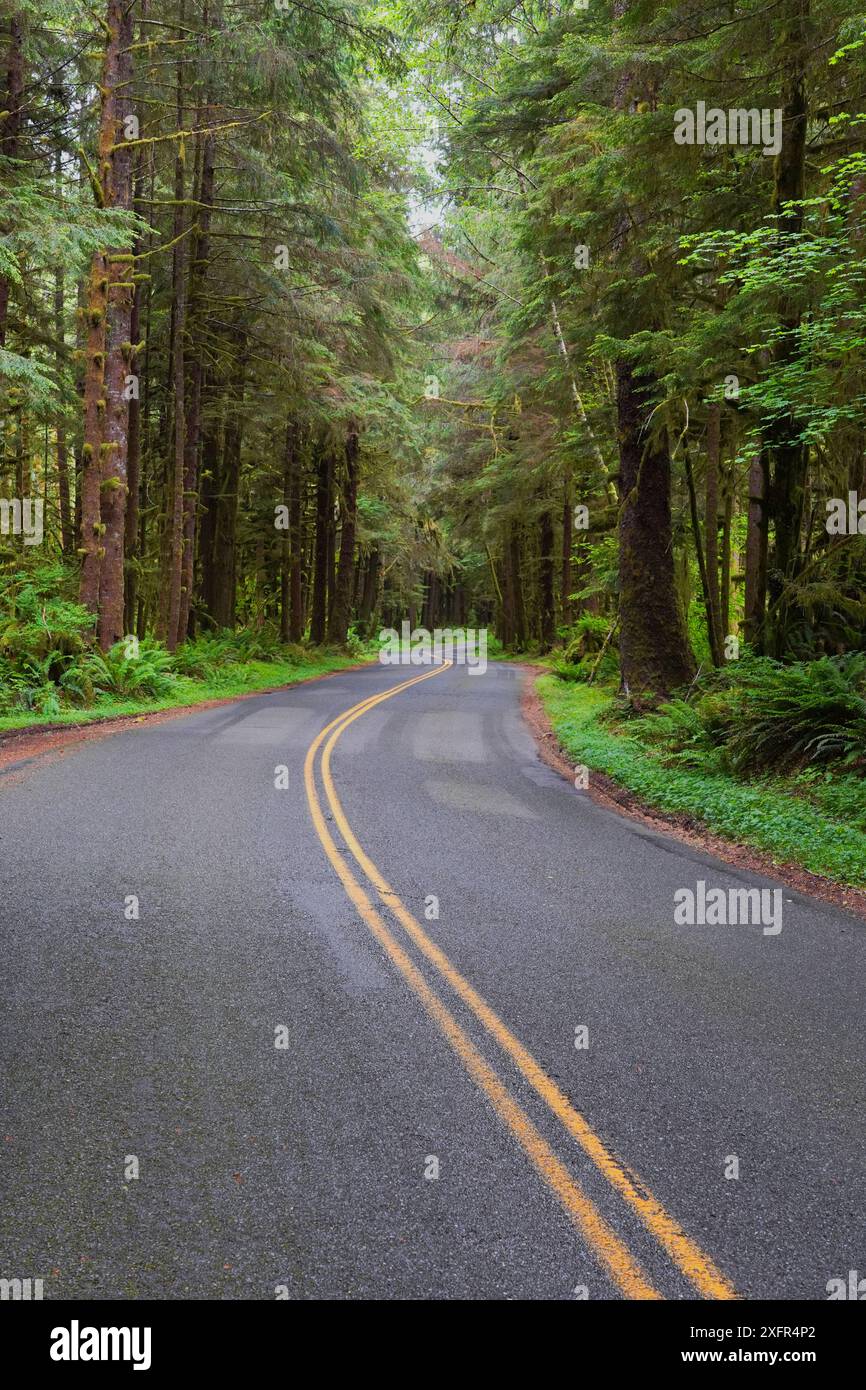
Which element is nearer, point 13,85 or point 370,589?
point 13,85

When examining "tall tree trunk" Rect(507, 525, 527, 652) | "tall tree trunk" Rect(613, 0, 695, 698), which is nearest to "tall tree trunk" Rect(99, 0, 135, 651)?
"tall tree trunk" Rect(613, 0, 695, 698)

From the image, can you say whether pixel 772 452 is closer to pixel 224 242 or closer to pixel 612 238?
pixel 612 238

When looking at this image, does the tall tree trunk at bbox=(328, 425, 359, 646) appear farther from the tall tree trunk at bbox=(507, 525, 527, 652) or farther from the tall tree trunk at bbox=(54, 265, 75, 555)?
the tall tree trunk at bbox=(54, 265, 75, 555)

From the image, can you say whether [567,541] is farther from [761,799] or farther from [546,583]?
[761,799]

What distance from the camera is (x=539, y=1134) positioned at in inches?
142

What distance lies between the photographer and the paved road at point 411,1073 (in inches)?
115

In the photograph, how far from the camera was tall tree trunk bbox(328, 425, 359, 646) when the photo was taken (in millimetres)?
32500

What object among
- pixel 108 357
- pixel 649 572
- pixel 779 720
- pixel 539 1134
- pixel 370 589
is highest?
pixel 108 357

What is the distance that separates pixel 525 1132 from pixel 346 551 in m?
31.9

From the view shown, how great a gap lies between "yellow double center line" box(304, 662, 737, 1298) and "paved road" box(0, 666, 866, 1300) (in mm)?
14

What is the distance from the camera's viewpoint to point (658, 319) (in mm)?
12664

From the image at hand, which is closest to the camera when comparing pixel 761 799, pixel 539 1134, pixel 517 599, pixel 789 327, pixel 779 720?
pixel 539 1134

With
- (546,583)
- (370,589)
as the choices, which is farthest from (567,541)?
(370,589)

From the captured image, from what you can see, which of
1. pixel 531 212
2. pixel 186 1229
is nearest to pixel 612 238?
pixel 531 212
